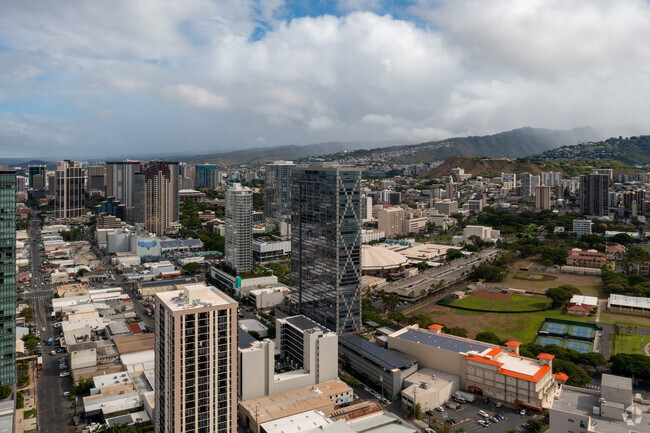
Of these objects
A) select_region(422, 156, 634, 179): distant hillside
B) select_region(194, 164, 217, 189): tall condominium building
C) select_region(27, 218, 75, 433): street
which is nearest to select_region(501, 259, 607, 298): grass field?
select_region(27, 218, 75, 433): street

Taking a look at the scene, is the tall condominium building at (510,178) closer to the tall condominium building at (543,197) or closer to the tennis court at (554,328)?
the tall condominium building at (543,197)

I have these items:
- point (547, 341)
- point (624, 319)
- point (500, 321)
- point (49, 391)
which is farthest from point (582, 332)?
point (49, 391)

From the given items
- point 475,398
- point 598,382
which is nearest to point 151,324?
point 475,398

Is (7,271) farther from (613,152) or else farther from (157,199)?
(613,152)

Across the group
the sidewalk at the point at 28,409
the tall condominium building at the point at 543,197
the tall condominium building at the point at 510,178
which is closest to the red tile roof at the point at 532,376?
the sidewalk at the point at 28,409

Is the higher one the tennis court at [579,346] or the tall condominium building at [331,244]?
the tall condominium building at [331,244]
